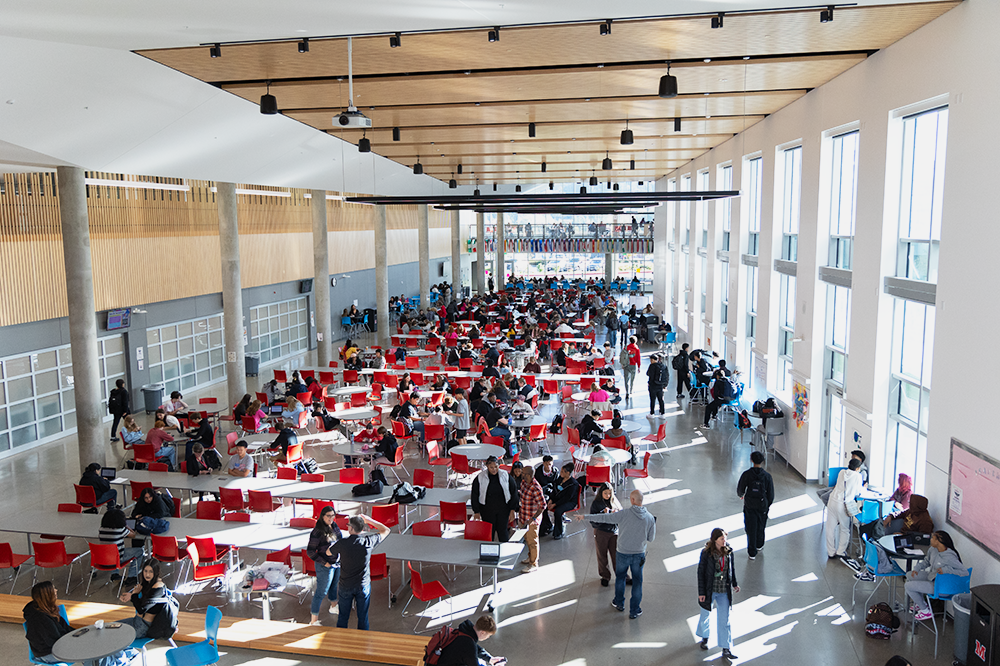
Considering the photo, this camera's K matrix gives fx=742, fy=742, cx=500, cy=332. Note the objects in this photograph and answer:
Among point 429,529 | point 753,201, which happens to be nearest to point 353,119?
point 429,529

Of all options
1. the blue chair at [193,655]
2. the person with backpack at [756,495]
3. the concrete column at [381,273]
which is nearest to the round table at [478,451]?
the person with backpack at [756,495]

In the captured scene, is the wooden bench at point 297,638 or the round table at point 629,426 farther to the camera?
the round table at point 629,426

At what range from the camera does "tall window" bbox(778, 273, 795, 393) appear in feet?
46.0

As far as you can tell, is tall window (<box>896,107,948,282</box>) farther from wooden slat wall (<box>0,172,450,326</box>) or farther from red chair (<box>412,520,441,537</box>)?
wooden slat wall (<box>0,172,450,326</box>)

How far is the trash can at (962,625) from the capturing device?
6.70 meters

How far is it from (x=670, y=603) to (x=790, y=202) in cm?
882

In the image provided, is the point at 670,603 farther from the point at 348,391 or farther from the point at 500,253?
the point at 500,253

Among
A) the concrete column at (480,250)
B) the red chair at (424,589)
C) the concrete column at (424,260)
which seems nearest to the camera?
the red chair at (424,589)

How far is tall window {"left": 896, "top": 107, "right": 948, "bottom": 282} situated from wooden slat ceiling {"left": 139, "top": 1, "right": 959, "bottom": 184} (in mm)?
1135

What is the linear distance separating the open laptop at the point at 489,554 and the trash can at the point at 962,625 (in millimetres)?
4287

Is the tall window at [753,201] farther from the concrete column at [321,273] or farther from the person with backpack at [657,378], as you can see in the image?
the concrete column at [321,273]

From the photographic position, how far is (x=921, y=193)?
894 cm

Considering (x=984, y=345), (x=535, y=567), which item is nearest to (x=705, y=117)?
(x=984, y=345)

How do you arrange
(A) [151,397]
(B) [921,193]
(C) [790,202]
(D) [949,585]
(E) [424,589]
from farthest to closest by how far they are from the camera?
(A) [151,397] < (C) [790,202] < (B) [921,193] < (E) [424,589] < (D) [949,585]
